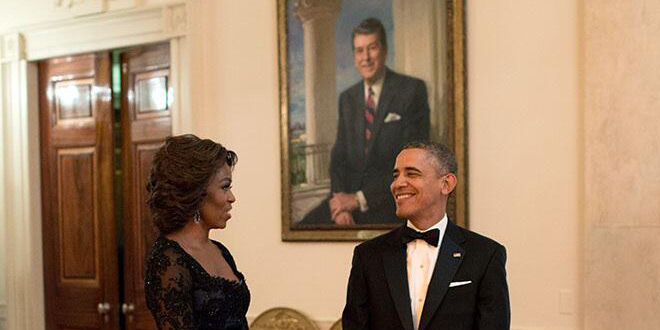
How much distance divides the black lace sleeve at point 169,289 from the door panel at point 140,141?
387 cm

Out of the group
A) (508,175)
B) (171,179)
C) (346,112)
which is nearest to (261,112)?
(346,112)

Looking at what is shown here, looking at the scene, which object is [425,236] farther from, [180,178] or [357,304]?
[180,178]

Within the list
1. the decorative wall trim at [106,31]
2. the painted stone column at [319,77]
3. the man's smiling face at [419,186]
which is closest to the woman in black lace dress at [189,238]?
the man's smiling face at [419,186]

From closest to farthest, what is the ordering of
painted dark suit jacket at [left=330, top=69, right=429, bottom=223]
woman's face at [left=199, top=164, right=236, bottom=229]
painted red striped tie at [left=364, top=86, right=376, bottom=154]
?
woman's face at [left=199, top=164, right=236, bottom=229] → painted dark suit jacket at [left=330, top=69, right=429, bottom=223] → painted red striped tie at [left=364, top=86, right=376, bottom=154]

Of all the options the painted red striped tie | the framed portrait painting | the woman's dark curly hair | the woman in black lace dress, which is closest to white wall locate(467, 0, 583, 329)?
the framed portrait painting

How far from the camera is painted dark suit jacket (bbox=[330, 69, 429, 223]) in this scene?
5.62 m

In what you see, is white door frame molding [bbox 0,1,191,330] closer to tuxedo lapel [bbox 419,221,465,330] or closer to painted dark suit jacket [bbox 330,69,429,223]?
painted dark suit jacket [bbox 330,69,429,223]

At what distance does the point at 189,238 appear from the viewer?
3.07m

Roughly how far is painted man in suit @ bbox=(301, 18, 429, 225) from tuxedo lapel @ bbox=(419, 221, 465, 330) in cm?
189

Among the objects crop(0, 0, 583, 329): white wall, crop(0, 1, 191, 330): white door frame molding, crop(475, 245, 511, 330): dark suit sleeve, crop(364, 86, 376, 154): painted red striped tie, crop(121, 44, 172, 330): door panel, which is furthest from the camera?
crop(0, 1, 191, 330): white door frame molding

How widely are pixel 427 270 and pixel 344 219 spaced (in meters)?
2.16

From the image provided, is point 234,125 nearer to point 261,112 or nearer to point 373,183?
point 261,112

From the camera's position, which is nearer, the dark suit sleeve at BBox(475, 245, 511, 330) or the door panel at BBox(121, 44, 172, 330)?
the dark suit sleeve at BBox(475, 245, 511, 330)

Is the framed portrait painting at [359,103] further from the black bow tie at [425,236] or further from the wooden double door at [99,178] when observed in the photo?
the black bow tie at [425,236]
